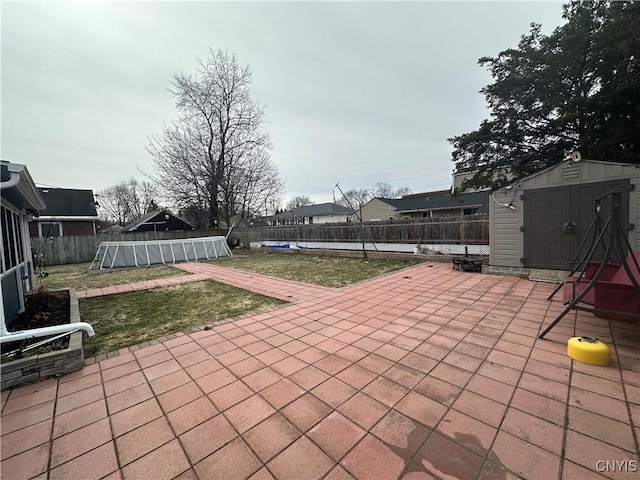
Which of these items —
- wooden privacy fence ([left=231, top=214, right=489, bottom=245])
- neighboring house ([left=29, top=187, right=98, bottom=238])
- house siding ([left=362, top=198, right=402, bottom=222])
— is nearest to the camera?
wooden privacy fence ([left=231, top=214, right=489, bottom=245])

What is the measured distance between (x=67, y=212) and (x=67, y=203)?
884mm

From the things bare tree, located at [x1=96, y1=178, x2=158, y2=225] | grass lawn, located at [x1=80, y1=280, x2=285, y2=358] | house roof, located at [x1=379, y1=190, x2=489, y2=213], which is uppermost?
bare tree, located at [x1=96, y1=178, x2=158, y2=225]

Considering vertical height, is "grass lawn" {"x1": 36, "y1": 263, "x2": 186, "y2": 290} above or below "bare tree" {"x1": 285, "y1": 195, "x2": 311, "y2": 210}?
below

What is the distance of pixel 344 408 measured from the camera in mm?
1782

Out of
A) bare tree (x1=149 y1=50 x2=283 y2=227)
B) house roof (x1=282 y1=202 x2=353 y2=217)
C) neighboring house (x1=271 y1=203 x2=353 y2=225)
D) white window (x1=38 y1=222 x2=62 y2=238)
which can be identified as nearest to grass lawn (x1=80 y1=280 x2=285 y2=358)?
bare tree (x1=149 y1=50 x2=283 y2=227)

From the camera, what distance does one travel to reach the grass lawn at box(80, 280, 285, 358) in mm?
3256


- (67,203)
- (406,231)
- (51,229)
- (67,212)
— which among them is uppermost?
(67,203)

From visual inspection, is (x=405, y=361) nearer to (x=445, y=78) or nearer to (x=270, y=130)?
(x=445, y=78)

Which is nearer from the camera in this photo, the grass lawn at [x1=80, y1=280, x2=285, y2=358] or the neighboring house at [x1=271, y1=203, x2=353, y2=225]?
the grass lawn at [x1=80, y1=280, x2=285, y2=358]

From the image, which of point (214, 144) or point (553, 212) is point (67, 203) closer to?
point (214, 144)

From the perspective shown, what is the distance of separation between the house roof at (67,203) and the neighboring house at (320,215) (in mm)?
18479

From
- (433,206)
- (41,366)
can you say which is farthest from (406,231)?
(433,206)

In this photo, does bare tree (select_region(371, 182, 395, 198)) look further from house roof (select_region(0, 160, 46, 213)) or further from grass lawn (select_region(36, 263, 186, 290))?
house roof (select_region(0, 160, 46, 213))

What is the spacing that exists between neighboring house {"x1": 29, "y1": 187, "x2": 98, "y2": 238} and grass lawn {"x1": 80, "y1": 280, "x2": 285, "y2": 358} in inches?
721
